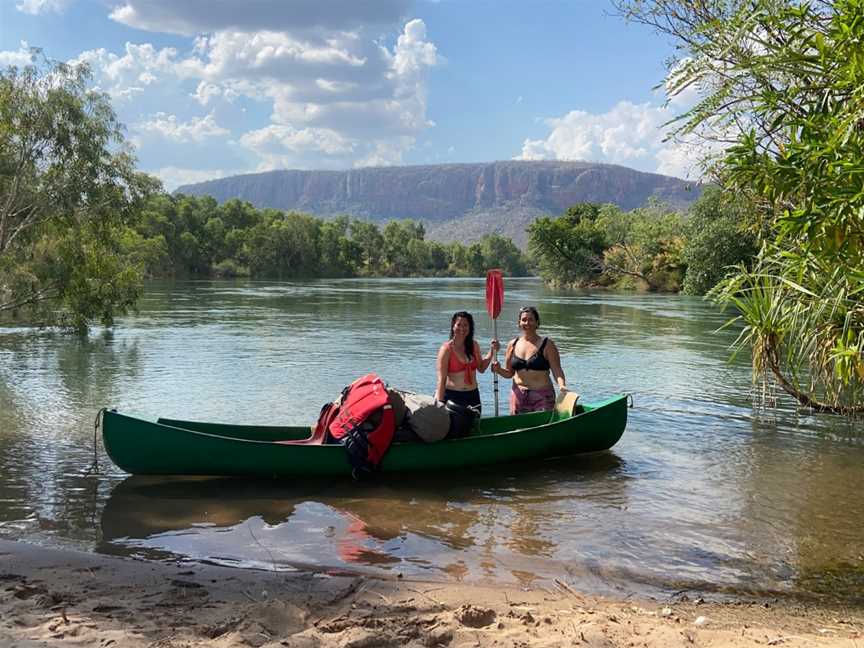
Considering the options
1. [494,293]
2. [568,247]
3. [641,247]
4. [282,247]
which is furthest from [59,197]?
[282,247]

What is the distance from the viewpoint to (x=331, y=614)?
435cm

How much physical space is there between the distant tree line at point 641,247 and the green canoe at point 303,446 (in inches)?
1553

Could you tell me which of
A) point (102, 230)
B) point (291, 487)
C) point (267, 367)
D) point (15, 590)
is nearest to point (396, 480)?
point (291, 487)

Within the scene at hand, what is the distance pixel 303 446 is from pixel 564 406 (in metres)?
3.20

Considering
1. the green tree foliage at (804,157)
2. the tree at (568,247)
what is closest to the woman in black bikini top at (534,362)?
the green tree foliage at (804,157)

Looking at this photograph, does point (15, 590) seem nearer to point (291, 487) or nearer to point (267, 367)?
point (291, 487)

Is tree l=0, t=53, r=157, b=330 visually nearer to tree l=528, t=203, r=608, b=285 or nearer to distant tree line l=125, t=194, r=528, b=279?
tree l=528, t=203, r=608, b=285

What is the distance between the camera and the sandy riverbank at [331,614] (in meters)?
3.92

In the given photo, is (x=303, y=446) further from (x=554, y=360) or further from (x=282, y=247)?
(x=282, y=247)

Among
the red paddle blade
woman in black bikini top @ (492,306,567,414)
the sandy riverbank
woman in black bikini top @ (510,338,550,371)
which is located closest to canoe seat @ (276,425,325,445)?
woman in black bikini top @ (492,306,567,414)

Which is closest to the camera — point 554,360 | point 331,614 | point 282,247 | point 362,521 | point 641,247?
point 331,614

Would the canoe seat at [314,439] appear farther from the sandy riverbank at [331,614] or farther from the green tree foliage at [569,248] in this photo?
the green tree foliage at [569,248]

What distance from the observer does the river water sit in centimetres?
562

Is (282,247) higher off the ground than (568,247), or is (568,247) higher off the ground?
(282,247)
